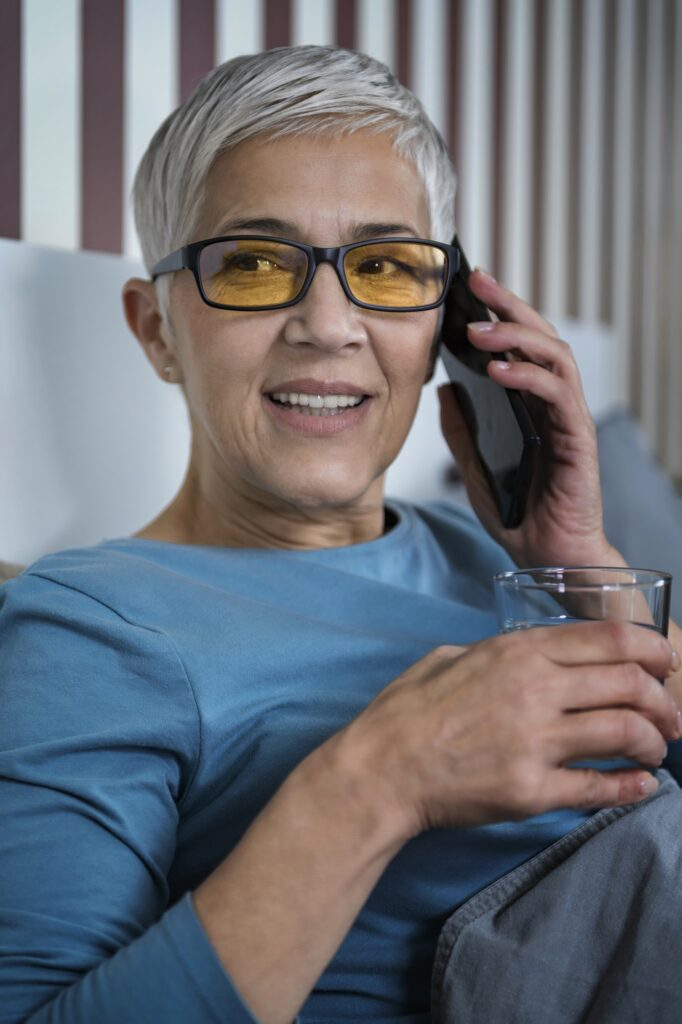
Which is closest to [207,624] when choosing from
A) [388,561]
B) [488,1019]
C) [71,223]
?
[388,561]

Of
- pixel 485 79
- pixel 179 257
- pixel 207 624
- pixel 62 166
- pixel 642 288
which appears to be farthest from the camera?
pixel 642 288

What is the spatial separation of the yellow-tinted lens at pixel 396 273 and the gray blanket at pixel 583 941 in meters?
0.63

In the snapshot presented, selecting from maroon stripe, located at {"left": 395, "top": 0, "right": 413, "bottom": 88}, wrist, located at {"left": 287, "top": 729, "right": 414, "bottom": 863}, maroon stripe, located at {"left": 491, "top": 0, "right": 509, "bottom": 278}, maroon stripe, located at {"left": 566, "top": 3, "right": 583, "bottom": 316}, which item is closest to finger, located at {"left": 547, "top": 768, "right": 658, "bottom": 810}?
wrist, located at {"left": 287, "top": 729, "right": 414, "bottom": 863}

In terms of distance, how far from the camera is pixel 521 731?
0.75 metres

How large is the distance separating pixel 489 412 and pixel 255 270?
0.36 m

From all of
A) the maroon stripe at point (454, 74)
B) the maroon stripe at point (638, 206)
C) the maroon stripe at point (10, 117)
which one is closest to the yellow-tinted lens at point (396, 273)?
the maroon stripe at point (10, 117)

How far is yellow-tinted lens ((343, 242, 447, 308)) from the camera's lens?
3.89ft

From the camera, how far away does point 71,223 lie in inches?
70.0

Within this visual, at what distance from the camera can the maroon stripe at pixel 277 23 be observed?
6.95 feet

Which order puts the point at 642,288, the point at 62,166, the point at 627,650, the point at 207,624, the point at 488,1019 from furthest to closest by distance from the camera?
the point at 642,288, the point at 62,166, the point at 207,624, the point at 488,1019, the point at 627,650

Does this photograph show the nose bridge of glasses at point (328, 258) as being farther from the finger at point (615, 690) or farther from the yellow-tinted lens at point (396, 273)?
the finger at point (615, 690)

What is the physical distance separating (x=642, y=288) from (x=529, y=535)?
239 centimetres

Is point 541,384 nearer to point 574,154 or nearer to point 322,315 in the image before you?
point 322,315

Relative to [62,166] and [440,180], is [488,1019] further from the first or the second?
[62,166]
